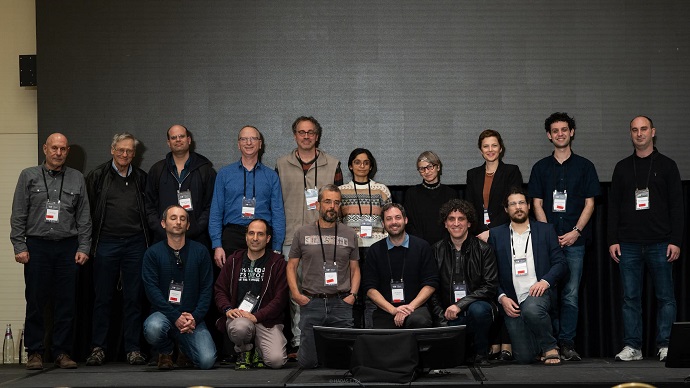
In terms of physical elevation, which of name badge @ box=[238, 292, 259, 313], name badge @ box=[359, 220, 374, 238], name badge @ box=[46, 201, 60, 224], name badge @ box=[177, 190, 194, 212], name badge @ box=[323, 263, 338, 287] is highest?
name badge @ box=[177, 190, 194, 212]

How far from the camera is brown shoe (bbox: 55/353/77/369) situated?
219 inches

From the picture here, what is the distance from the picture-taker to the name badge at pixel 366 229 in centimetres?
570

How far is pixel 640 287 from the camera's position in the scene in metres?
5.66

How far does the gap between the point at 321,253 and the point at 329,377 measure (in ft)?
3.16

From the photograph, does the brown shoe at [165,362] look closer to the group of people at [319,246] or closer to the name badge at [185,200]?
the group of people at [319,246]

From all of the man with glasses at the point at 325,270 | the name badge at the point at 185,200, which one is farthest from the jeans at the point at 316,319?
the name badge at the point at 185,200

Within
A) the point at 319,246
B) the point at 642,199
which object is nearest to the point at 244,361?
the point at 319,246

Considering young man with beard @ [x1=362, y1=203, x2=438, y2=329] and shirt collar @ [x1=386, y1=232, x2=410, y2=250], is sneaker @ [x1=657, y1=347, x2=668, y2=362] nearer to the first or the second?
young man with beard @ [x1=362, y1=203, x2=438, y2=329]

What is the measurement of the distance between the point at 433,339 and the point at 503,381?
18.0 inches

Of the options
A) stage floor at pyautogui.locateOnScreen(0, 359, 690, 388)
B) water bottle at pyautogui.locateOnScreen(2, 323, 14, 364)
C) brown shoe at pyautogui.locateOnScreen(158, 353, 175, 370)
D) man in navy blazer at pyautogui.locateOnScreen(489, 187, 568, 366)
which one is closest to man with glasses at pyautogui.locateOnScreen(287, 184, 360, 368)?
stage floor at pyautogui.locateOnScreen(0, 359, 690, 388)

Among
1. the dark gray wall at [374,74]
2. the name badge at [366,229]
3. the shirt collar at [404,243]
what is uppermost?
the dark gray wall at [374,74]

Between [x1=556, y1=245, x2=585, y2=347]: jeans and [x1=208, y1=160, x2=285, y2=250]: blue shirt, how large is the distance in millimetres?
1991

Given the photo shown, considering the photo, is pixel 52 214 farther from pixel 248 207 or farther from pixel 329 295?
pixel 329 295

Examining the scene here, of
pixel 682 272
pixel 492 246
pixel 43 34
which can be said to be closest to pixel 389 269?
pixel 492 246
